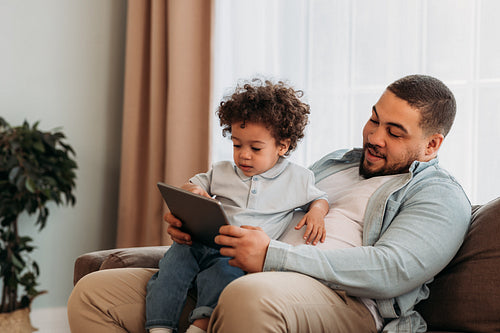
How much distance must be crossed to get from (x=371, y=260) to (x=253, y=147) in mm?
540

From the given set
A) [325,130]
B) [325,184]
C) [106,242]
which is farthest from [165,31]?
[325,184]

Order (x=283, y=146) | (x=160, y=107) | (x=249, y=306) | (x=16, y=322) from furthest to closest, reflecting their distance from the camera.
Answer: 1. (x=160, y=107)
2. (x=16, y=322)
3. (x=283, y=146)
4. (x=249, y=306)

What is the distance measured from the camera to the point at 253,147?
163 centimetres

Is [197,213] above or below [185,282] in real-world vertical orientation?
above

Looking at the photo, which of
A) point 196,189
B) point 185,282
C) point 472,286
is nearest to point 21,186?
point 196,189

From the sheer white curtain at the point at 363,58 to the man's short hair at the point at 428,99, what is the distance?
2.41 ft

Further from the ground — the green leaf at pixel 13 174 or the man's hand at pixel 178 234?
the green leaf at pixel 13 174

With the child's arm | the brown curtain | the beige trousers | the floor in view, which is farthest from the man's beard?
the floor

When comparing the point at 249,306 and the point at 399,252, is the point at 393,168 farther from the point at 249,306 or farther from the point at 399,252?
the point at 249,306

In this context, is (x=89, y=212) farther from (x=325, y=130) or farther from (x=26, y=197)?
(x=325, y=130)

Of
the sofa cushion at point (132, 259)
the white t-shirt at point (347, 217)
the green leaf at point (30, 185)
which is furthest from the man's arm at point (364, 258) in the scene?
the green leaf at point (30, 185)

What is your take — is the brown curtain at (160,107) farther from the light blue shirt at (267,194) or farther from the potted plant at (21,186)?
the light blue shirt at (267,194)

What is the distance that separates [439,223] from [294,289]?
0.45 m

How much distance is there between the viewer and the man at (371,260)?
115 cm
